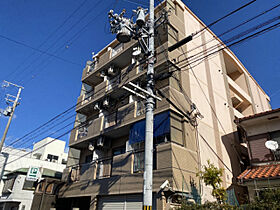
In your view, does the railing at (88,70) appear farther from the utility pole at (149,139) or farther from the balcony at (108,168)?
the utility pole at (149,139)

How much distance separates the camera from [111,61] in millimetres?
17391

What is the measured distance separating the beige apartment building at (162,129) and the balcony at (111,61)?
0.09 m

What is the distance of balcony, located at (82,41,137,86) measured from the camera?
16333mm

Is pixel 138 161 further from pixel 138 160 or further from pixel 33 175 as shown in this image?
pixel 33 175

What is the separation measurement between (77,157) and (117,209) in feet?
29.3

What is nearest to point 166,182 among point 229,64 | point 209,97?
point 209,97

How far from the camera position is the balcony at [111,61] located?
16.3 meters

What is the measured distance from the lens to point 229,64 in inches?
833

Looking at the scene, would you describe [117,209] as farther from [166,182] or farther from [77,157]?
[77,157]

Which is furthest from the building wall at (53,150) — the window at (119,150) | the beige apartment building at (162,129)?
the window at (119,150)

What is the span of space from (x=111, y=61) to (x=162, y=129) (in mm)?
8793

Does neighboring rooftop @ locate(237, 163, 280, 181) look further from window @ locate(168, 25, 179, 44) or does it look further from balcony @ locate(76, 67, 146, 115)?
window @ locate(168, 25, 179, 44)

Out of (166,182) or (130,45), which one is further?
(130,45)

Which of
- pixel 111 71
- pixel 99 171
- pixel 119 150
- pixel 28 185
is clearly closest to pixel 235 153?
pixel 119 150
